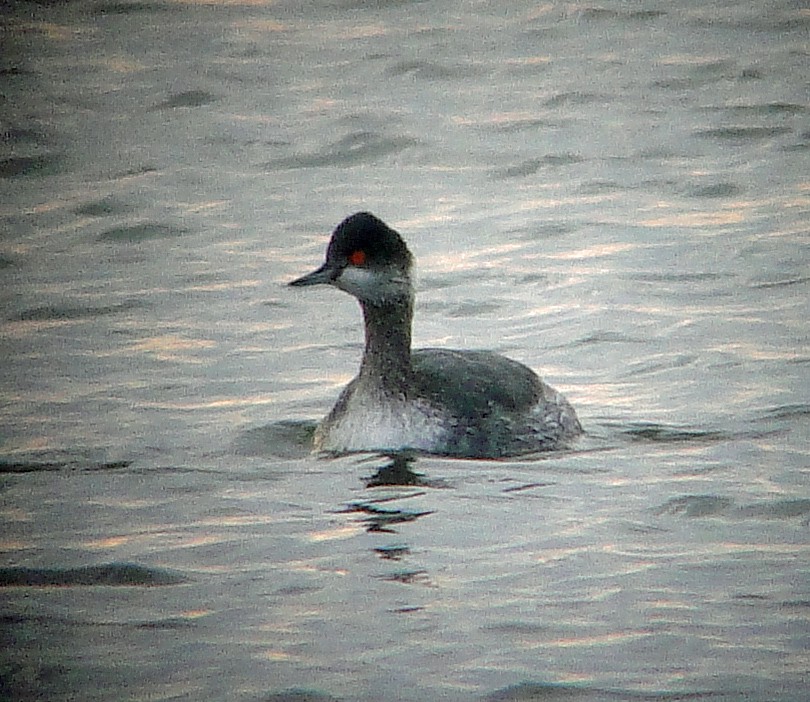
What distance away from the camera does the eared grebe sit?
428 inches

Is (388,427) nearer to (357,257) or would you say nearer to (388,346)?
(388,346)

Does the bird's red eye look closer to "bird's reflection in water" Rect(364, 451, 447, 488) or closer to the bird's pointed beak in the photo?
the bird's pointed beak

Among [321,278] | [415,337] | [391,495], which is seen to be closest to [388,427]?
[391,495]

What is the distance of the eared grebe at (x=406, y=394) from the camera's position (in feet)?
35.7

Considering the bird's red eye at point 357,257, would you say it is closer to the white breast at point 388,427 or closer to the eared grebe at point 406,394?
the eared grebe at point 406,394

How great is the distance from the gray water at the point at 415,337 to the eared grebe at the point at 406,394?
21cm

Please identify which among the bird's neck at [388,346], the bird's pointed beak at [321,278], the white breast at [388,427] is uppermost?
the bird's pointed beak at [321,278]

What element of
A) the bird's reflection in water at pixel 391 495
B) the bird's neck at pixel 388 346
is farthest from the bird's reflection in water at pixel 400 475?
the bird's neck at pixel 388 346

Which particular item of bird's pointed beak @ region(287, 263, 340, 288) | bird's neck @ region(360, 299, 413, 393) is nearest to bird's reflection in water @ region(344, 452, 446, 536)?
bird's neck @ region(360, 299, 413, 393)

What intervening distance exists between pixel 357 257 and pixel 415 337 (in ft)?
8.80

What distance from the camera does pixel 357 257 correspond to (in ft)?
36.0

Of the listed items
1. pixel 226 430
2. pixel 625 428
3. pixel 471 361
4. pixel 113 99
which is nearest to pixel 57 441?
pixel 226 430

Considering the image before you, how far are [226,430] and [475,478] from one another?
1.71 meters

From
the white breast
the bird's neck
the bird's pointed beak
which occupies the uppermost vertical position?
the bird's pointed beak
